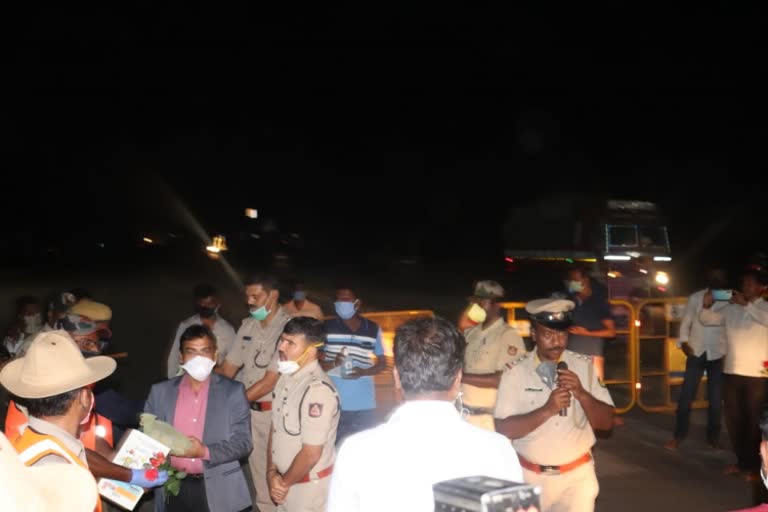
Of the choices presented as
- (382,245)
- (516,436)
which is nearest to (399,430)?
(516,436)

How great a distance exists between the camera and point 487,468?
7.75ft

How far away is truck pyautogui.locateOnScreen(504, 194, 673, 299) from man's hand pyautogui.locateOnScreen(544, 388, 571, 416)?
34.1ft

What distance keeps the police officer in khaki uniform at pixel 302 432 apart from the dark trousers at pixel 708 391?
219 inches

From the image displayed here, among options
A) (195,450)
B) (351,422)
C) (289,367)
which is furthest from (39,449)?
(351,422)

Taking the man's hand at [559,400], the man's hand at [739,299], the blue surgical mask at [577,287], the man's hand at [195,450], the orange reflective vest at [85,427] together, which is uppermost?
the blue surgical mask at [577,287]

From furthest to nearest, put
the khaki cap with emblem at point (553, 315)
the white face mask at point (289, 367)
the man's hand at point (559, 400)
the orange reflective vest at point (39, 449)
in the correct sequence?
the white face mask at point (289, 367) < the khaki cap with emblem at point (553, 315) < the man's hand at point (559, 400) < the orange reflective vest at point (39, 449)

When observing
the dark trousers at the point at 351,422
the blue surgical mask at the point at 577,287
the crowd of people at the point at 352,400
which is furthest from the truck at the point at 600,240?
the dark trousers at the point at 351,422

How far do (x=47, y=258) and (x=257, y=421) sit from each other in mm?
53459

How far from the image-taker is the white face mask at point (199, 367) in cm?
488

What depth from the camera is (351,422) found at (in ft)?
23.2

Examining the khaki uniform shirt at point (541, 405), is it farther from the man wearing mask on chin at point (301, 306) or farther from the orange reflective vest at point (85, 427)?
the man wearing mask on chin at point (301, 306)

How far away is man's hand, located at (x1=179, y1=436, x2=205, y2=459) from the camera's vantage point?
4578mm

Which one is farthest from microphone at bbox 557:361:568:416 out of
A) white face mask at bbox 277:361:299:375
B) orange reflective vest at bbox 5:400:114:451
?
orange reflective vest at bbox 5:400:114:451

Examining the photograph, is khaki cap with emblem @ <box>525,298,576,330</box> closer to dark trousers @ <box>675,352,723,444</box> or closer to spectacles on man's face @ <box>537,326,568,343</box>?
spectacles on man's face @ <box>537,326,568,343</box>
